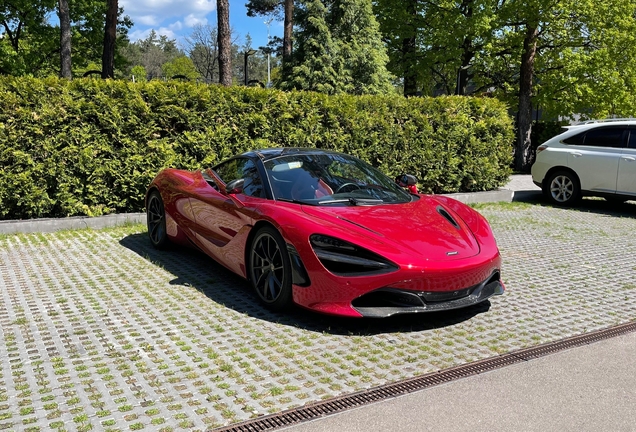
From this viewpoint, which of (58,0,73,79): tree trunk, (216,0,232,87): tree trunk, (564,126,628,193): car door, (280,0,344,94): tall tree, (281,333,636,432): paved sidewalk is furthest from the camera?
(280,0,344,94): tall tree

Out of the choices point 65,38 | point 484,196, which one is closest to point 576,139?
point 484,196

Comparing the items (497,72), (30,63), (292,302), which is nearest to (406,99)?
(292,302)

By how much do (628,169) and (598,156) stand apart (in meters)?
0.66

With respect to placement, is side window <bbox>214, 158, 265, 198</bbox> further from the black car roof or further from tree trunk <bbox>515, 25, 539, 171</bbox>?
tree trunk <bbox>515, 25, 539, 171</bbox>

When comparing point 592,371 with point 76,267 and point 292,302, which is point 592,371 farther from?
point 76,267

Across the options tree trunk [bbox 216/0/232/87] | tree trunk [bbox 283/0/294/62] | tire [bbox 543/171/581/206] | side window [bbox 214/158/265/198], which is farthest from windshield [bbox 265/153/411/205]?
tree trunk [bbox 283/0/294/62]

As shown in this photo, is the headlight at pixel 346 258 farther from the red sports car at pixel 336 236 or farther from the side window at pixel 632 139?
the side window at pixel 632 139

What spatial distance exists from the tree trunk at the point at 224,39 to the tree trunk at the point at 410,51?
11.7 meters

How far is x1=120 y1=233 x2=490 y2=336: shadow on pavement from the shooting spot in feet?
15.0

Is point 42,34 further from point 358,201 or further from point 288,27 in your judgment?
point 358,201

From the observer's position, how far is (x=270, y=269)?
4840 millimetres

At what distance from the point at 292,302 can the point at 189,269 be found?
2114mm

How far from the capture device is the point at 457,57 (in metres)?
22.9

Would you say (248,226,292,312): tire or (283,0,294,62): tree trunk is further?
(283,0,294,62): tree trunk
